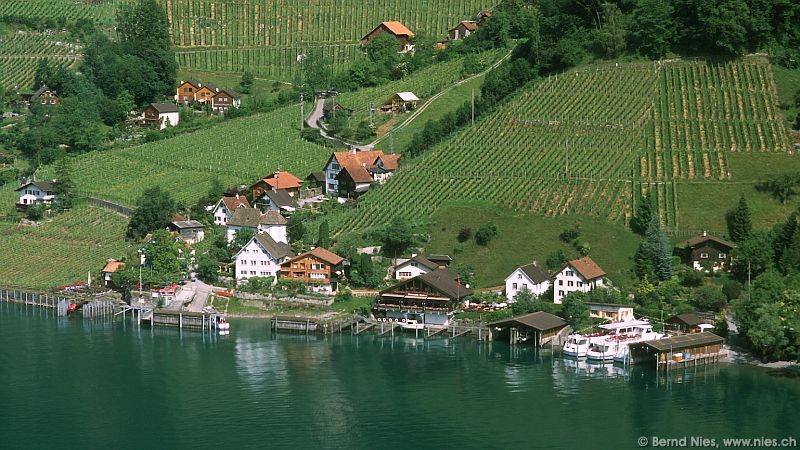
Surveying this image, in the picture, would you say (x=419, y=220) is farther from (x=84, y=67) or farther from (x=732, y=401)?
(x=84, y=67)

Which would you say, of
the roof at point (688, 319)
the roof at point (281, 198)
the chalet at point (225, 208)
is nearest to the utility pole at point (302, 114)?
the roof at point (281, 198)

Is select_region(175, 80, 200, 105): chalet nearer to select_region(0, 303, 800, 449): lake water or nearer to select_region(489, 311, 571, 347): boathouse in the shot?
select_region(0, 303, 800, 449): lake water

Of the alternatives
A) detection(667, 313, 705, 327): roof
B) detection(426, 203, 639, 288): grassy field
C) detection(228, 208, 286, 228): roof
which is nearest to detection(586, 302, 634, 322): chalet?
detection(667, 313, 705, 327): roof

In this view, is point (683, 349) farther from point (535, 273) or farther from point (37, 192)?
point (37, 192)

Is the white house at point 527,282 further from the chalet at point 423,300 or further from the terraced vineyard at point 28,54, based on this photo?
the terraced vineyard at point 28,54

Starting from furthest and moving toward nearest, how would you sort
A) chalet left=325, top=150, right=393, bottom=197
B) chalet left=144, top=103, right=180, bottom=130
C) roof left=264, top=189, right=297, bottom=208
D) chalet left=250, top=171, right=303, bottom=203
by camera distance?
chalet left=144, top=103, right=180, bottom=130
chalet left=250, top=171, right=303, bottom=203
chalet left=325, top=150, right=393, bottom=197
roof left=264, top=189, right=297, bottom=208
